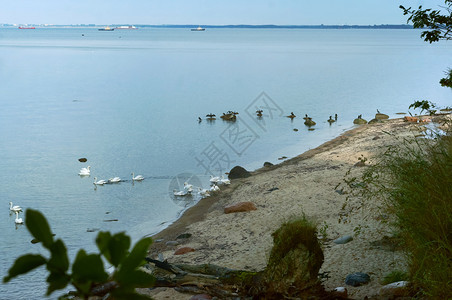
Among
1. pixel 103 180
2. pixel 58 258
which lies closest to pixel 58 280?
pixel 58 258

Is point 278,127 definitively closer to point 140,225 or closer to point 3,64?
point 140,225

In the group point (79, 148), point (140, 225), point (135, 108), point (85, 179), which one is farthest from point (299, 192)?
point (135, 108)

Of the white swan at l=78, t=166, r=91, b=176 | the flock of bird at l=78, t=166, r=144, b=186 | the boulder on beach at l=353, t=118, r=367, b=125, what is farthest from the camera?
the boulder on beach at l=353, t=118, r=367, b=125

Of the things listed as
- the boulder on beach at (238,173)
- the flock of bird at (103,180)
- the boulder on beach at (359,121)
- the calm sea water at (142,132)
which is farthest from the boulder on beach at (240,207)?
the boulder on beach at (359,121)

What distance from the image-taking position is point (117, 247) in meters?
0.99

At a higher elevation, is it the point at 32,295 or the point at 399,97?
the point at 399,97

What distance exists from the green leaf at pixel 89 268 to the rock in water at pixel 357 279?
5370mm

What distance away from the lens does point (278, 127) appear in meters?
24.6

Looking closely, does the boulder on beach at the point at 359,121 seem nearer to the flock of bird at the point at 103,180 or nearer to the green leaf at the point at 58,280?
the flock of bird at the point at 103,180

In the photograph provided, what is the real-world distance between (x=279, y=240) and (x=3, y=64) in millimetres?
64300

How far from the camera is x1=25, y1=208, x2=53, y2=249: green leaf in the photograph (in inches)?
36.4

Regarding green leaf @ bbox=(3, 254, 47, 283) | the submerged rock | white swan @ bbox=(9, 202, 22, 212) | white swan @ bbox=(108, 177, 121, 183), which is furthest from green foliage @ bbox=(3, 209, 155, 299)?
white swan @ bbox=(108, 177, 121, 183)

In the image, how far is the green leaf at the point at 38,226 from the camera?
92 cm

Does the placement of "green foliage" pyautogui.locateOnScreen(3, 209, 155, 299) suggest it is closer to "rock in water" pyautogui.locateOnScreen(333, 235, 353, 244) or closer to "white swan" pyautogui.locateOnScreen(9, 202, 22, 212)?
"rock in water" pyautogui.locateOnScreen(333, 235, 353, 244)
